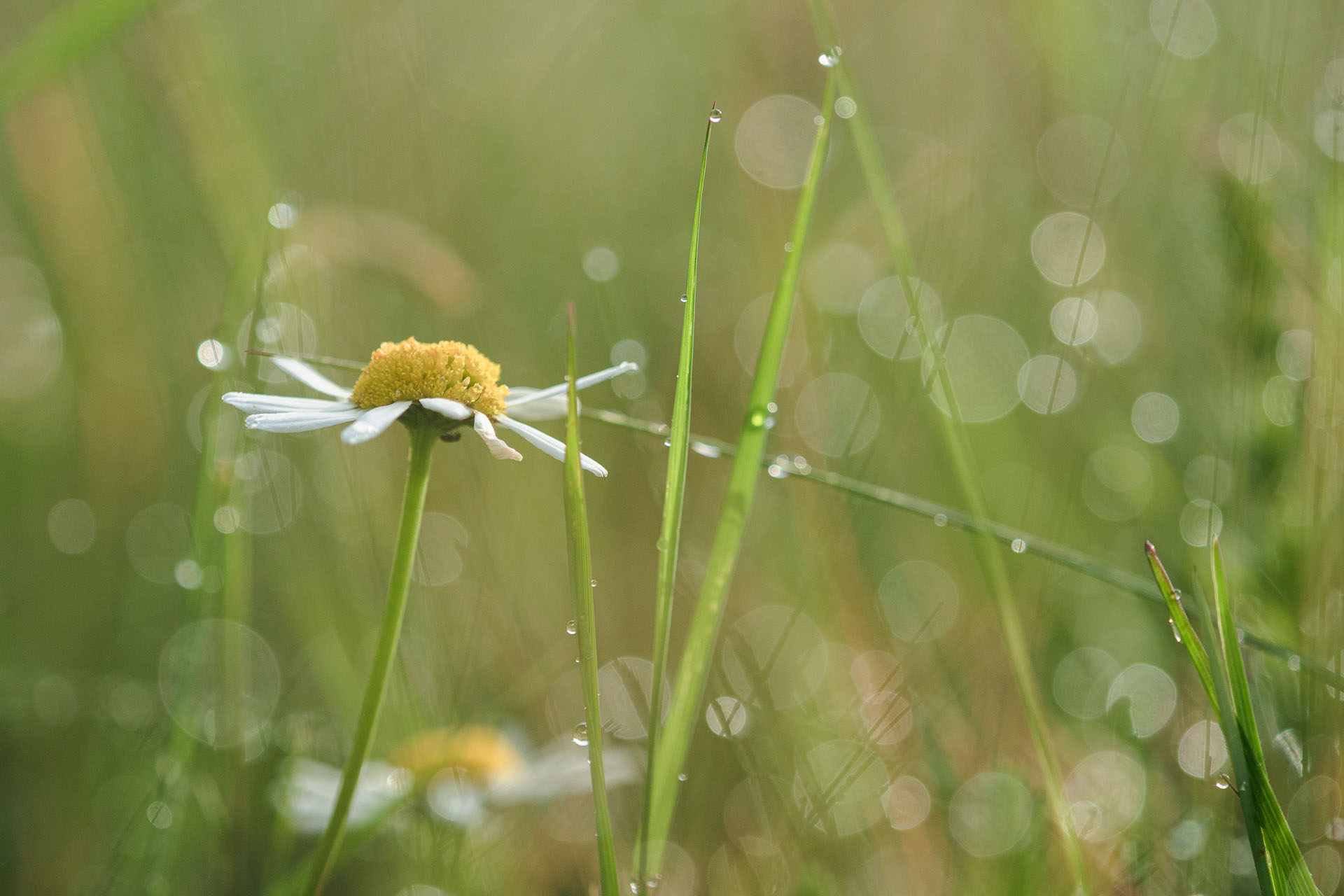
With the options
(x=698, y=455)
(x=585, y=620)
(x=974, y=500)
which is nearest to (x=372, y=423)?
(x=585, y=620)

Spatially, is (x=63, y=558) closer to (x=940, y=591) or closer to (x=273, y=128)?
(x=273, y=128)

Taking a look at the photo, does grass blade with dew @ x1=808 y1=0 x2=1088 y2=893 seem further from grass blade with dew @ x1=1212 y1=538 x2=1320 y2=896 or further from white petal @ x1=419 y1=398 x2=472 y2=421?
white petal @ x1=419 y1=398 x2=472 y2=421

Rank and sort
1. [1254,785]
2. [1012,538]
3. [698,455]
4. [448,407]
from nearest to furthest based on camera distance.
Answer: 1. [1254,785]
2. [448,407]
3. [1012,538]
4. [698,455]

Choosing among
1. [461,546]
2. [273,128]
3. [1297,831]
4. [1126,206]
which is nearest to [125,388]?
[461,546]

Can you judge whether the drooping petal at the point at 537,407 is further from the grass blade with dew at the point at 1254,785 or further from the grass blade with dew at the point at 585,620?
the grass blade with dew at the point at 1254,785

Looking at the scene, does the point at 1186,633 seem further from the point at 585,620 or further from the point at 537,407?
the point at 537,407

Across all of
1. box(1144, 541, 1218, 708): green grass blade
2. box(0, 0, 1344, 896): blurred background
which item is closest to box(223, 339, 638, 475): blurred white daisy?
box(0, 0, 1344, 896): blurred background
